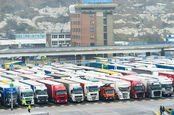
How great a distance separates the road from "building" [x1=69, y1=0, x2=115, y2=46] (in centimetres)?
10275

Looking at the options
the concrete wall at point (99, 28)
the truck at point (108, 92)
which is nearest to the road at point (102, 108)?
the truck at point (108, 92)

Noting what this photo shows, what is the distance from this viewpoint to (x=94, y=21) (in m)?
162

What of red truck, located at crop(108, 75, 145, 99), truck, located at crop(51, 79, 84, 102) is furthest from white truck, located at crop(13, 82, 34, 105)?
red truck, located at crop(108, 75, 145, 99)

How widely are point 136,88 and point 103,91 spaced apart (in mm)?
5272

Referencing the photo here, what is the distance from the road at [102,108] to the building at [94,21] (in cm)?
10275

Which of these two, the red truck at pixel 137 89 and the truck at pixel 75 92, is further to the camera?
the red truck at pixel 137 89

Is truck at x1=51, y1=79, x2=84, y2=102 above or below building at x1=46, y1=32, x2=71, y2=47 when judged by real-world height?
below

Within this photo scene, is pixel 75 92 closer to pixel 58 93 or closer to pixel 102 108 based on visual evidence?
A: pixel 58 93

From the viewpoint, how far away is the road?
52.5m

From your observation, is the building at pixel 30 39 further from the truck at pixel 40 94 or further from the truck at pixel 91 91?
the truck at pixel 40 94

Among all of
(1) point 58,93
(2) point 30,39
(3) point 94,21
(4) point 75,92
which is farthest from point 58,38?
(1) point 58,93

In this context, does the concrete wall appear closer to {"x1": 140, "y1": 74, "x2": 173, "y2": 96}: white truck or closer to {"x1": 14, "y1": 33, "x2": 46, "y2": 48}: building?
{"x1": 14, "y1": 33, "x2": 46, "y2": 48}: building

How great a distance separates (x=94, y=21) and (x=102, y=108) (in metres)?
109

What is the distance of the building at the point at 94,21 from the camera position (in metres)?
162
